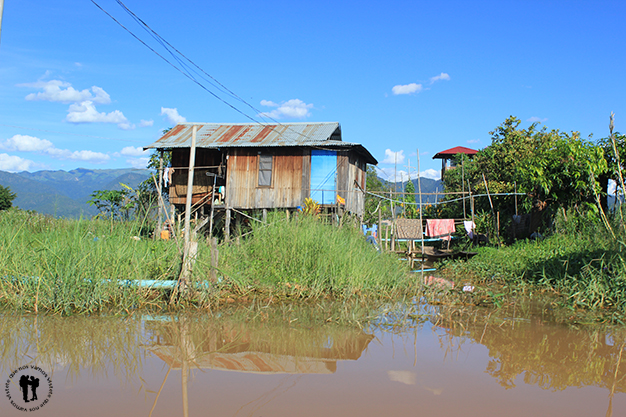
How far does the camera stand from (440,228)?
15.8 metres

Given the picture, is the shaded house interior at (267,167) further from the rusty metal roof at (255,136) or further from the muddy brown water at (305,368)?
the muddy brown water at (305,368)

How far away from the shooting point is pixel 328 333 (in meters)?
5.34

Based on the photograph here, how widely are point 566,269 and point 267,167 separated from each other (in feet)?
31.9

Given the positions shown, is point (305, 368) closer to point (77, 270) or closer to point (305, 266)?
point (305, 266)

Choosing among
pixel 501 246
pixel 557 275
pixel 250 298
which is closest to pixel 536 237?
pixel 501 246

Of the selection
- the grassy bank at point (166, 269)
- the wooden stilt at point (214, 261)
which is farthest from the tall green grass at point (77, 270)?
the wooden stilt at point (214, 261)

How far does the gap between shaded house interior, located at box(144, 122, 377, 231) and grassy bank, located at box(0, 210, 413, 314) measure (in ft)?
19.6

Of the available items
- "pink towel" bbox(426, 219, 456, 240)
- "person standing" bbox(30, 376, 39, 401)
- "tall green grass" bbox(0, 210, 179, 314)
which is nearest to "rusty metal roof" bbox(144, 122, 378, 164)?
"pink towel" bbox(426, 219, 456, 240)

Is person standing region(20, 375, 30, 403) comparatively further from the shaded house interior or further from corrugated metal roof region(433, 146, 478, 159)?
corrugated metal roof region(433, 146, 478, 159)

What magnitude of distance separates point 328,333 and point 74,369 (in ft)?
8.98

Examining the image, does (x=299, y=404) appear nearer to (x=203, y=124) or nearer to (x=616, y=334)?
(x=616, y=334)

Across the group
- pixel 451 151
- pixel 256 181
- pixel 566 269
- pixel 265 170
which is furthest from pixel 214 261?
pixel 451 151

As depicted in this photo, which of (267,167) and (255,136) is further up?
(255,136)

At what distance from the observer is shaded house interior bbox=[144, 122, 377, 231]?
577 inches
